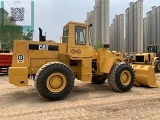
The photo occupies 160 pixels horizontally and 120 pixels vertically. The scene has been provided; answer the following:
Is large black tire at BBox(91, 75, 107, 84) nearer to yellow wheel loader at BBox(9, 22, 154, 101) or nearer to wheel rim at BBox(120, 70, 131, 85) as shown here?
yellow wheel loader at BBox(9, 22, 154, 101)

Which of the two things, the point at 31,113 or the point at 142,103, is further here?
the point at 142,103

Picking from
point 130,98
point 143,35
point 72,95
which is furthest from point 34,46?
point 143,35

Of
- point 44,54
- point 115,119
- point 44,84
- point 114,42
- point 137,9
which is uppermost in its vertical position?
point 137,9

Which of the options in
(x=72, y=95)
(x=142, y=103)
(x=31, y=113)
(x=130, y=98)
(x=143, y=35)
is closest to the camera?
(x=31, y=113)

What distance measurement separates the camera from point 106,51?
28.8ft

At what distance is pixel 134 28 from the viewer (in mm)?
43062

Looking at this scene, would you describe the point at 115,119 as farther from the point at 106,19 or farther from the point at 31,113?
the point at 106,19

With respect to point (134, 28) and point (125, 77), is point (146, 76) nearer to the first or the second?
point (125, 77)

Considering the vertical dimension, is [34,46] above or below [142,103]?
above

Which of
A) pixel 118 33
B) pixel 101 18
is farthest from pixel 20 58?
pixel 118 33

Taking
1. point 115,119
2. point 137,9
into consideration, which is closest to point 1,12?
point 137,9

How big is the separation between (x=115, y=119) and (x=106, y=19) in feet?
110

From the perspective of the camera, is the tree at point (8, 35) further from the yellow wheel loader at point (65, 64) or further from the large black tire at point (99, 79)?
the yellow wheel loader at point (65, 64)

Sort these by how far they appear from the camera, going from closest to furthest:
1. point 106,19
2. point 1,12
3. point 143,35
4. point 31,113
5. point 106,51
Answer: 1. point 31,113
2. point 106,51
3. point 106,19
4. point 143,35
5. point 1,12
